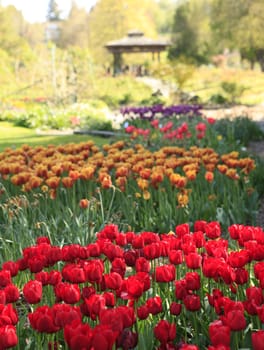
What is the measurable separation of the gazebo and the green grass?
80.8 ft

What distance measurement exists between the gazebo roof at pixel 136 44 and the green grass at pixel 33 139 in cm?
2452

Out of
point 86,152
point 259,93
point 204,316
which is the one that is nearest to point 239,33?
point 259,93

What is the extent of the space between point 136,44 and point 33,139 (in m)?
26.8

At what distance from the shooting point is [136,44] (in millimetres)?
39125

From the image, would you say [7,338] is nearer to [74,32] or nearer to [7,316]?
[7,316]

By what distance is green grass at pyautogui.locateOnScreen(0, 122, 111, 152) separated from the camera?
12.8 meters

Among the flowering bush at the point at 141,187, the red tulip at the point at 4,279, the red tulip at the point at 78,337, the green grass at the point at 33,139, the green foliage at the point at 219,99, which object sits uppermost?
the red tulip at the point at 78,337

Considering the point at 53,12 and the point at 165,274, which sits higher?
the point at 53,12

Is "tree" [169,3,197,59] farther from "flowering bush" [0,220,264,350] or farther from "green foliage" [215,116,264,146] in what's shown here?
"flowering bush" [0,220,264,350]

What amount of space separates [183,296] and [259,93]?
936 inches

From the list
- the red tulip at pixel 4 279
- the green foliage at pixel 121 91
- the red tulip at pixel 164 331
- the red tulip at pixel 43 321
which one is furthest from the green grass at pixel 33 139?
the red tulip at pixel 164 331

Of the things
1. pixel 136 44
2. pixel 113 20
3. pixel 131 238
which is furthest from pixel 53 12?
pixel 131 238

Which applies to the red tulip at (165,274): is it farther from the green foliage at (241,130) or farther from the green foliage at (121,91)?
the green foliage at (121,91)

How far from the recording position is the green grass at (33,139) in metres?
12.8
